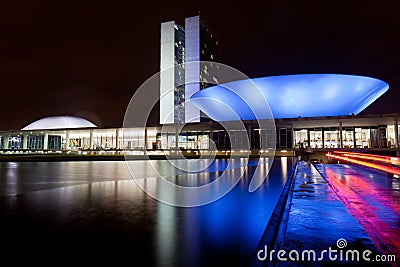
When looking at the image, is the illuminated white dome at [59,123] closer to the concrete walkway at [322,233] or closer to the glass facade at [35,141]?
the glass facade at [35,141]

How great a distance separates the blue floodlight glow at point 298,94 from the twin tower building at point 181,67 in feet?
224

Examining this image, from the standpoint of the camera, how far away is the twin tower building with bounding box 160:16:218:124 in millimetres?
100688

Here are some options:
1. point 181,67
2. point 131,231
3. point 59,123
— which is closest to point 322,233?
point 131,231

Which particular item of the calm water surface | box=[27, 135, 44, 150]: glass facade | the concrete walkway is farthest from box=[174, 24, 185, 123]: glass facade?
the concrete walkway

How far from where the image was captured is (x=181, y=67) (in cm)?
10306

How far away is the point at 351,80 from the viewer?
26547 mm

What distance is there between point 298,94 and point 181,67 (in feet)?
258

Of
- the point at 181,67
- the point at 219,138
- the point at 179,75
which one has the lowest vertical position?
the point at 219,138

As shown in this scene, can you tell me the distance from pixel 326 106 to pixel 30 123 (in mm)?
58635

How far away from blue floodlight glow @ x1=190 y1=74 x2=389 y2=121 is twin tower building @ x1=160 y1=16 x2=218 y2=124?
6823 centimetres

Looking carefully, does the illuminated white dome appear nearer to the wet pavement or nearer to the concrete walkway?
the wet pavement

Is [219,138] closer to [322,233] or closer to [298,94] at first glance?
[298,94]

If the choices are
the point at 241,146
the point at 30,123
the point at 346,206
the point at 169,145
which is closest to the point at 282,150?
the point at 241,146

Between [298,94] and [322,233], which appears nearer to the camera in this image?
[322,233]
